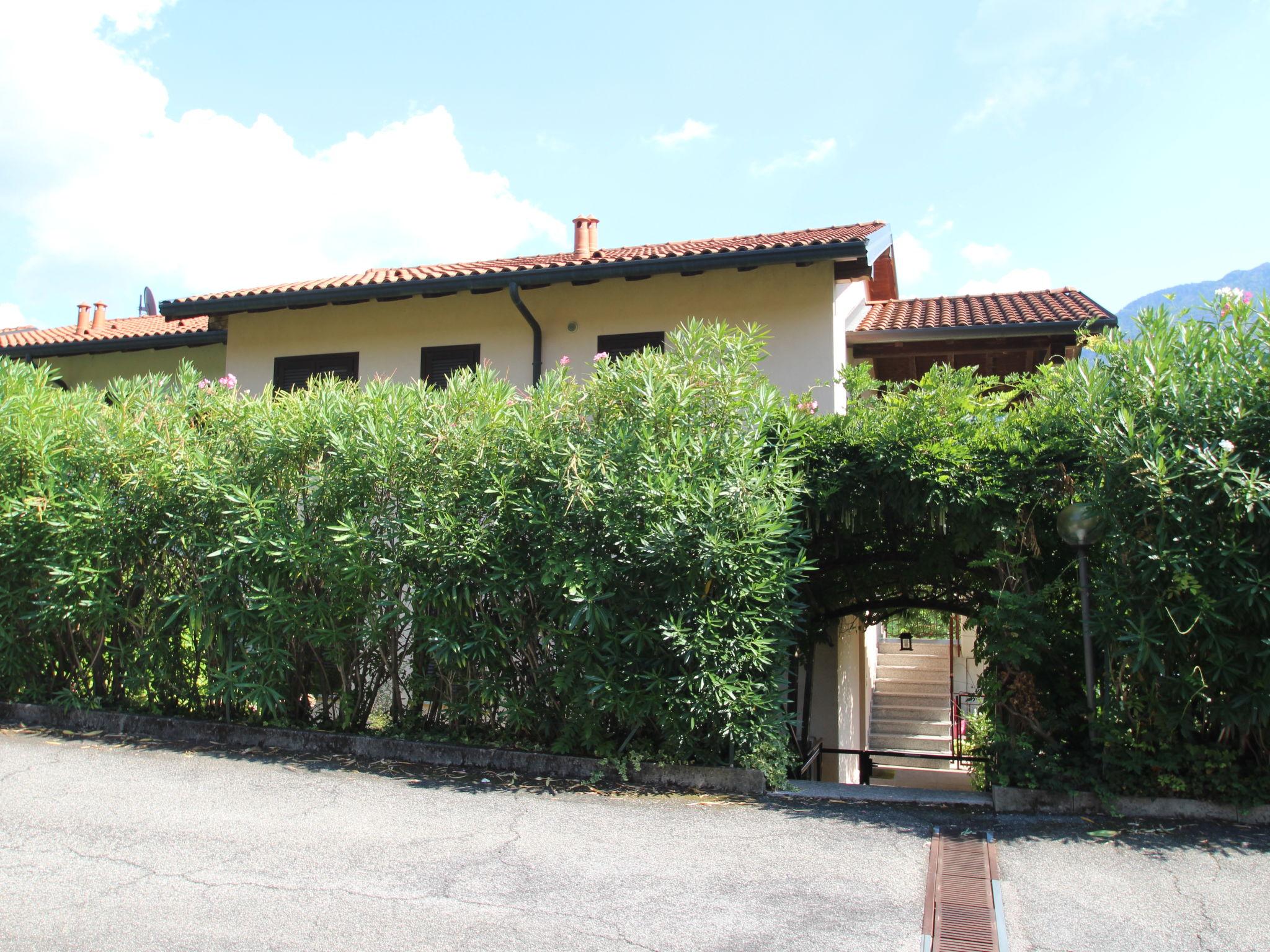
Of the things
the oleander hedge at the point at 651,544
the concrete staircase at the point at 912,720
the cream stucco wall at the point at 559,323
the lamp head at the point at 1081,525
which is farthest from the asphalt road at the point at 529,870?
the concrete staircase at the point at 912,720

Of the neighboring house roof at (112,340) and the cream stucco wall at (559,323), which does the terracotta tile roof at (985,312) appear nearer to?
the cream stucco wall at (559,323)

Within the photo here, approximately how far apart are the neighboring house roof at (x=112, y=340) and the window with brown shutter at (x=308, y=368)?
1508mm

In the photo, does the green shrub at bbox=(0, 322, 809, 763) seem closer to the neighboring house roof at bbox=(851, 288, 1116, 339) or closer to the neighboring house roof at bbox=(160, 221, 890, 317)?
the neighboring house roof at bbox=(160, 221, 890, 317)

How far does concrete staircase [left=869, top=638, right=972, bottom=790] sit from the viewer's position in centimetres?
1675

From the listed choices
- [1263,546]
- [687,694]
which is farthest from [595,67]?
[1263,546]

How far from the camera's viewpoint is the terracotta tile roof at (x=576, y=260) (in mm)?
10547

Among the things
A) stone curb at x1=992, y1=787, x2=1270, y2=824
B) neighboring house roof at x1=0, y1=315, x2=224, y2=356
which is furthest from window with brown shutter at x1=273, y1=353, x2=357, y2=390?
stone curb at x1=992, y1=787, x2=1270, y2=824

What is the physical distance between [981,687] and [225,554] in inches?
220

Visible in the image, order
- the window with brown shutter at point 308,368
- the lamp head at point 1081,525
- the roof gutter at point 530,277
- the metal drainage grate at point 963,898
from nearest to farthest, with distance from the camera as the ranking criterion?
the metal drainage grate at point 963,898, the lamp head at point 1081,525, the roof gutter at point 530,277, the window with brown shutter at point 308,368

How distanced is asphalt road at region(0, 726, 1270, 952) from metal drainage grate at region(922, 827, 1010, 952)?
74 millimetres

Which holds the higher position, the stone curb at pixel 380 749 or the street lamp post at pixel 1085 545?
the street lamp post at pixel 1085 545

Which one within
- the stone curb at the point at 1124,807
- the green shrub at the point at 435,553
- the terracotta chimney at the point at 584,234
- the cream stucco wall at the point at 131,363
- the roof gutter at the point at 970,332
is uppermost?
the terracotta chimney at the point at 584,234

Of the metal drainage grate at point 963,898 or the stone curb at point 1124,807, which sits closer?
the metal drainage grate at point 963,898

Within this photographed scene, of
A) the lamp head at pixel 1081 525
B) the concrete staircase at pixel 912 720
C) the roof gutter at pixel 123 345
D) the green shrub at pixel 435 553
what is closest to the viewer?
the lamp head at pixel 1081 525
